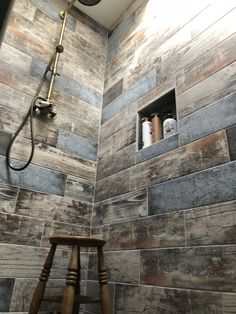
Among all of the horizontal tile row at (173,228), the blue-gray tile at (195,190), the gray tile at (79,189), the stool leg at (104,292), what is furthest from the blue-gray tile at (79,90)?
the stool leg at (104,292)

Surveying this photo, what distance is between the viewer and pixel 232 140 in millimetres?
1039

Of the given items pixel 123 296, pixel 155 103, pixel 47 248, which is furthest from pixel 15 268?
pixel 155 103

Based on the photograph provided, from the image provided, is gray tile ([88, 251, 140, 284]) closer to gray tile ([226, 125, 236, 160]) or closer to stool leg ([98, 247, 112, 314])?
stool leg ([98, 247, 112, 314])

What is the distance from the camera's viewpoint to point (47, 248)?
4.79ft

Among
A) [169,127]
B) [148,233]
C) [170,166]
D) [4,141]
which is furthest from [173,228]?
[4,141]

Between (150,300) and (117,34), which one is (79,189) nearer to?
(150,300)

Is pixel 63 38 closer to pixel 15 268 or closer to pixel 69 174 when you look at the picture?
pixel 69 174

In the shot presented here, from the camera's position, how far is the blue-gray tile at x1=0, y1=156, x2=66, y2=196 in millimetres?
1439

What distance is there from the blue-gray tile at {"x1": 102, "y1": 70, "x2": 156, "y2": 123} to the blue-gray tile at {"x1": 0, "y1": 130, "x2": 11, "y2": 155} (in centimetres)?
70

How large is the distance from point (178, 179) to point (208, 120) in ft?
0.95

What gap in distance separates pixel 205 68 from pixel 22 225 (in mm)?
1218

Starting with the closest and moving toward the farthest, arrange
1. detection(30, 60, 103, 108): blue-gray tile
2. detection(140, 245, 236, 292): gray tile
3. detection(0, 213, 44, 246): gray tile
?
detection(140, 245, 236, 292): gray tile
detection(0, 213, 44, 246): gray tile
detection(30, 60, 103, 108): blue-gray tile

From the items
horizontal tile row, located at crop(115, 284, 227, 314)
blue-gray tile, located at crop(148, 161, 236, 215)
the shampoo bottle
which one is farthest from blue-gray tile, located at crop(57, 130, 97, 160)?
horizontal tile row, located at crop(115, 284, 227, 314)

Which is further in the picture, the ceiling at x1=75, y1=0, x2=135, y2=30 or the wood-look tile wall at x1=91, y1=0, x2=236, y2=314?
the ceiling at x1=75, y1=0, x2=135, y2=30
